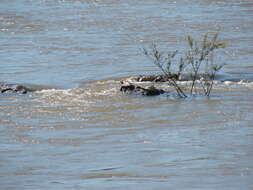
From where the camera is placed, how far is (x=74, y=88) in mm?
11742

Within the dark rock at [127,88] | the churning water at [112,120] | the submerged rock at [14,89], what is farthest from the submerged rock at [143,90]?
the submerged rock at [14,89]

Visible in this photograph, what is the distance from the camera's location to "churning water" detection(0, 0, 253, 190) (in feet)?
20.2

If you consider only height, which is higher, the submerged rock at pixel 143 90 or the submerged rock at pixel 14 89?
the submerged rock at pixel 143 90

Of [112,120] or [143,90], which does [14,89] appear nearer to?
[143,90]

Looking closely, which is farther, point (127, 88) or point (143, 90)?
point (127, 88)

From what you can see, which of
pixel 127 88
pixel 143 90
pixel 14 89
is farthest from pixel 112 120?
pixel 14 89

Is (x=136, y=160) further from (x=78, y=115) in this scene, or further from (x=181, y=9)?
(x=181, y=9)

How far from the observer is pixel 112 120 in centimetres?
902

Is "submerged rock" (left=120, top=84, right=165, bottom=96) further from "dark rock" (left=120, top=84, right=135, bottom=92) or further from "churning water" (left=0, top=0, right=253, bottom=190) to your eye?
"churning water" (left=0, top=0, right=253, bottom=190)

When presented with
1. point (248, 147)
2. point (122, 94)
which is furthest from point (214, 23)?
point (248, 147)

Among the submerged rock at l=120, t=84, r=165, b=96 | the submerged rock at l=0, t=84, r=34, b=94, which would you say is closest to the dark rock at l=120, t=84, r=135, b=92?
the submerged rock at l=120, t=84, r=165, b=96

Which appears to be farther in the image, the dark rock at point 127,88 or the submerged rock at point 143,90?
the dark rock at point 127,88

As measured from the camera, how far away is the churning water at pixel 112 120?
20.2ft

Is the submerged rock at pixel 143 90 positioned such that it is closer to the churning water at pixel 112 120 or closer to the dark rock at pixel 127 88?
the dark rock at pixel 127 88
